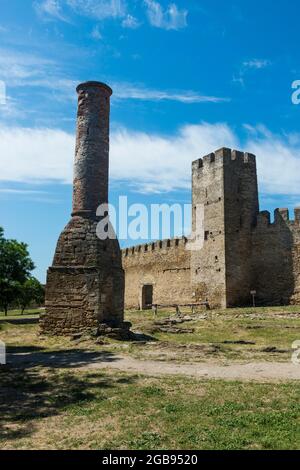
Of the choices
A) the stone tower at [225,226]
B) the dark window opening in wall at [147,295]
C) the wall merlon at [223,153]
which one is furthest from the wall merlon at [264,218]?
the dark window opening in wall at [147,295]

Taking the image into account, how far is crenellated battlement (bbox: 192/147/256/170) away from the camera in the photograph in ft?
76.4

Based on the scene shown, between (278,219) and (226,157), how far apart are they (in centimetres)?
452

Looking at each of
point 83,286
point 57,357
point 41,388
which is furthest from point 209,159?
point 41,388

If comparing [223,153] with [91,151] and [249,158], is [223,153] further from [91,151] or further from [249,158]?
[91,151]

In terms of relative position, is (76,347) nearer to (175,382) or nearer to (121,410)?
(175,382)

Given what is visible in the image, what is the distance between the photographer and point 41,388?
7.12 metres

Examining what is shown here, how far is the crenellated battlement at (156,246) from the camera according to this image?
28062 mm

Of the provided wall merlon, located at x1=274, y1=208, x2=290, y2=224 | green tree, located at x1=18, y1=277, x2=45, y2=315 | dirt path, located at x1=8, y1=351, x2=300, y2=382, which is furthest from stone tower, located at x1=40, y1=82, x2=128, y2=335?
green tree, located at x1=18, y1=277, x2=45, y2=315

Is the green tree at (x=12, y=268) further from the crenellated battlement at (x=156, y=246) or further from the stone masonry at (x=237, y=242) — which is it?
the stone masonry at (x=237, y=242)

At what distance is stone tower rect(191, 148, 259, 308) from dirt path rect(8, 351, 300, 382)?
13.2 m

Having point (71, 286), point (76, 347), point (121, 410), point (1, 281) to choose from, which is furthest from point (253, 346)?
point (1, 281)

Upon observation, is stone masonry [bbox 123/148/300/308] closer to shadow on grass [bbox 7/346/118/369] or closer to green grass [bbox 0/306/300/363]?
green grass [bbox 0/306/300/363]

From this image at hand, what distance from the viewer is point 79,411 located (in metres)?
5.70

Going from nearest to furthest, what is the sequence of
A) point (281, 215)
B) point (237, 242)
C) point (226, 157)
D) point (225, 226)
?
point (225, 226)
point (281, 215)
point (237, 242)
point (226, 157)
